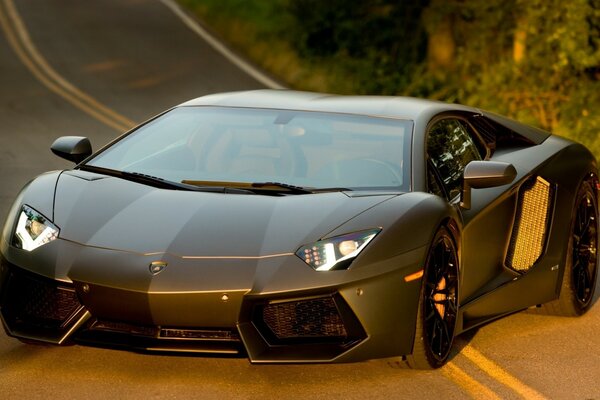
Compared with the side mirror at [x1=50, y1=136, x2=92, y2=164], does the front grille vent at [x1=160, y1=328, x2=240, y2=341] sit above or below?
below

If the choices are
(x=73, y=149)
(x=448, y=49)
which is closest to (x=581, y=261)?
(x=73, y=149)

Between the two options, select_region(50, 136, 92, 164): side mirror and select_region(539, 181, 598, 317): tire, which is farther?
select_region(539, 181, 598, 317): tire

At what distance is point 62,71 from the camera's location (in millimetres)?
29203

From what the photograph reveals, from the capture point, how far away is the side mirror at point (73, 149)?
27.1 feet

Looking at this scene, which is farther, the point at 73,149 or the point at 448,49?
the point at 448,49

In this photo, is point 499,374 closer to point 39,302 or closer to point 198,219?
point 198,219

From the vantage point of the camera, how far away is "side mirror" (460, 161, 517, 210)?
746 centimetres

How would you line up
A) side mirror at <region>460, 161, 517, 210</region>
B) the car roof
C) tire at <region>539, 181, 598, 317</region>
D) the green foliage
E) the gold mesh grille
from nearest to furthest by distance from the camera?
side mirror at <region>460, 161, 517, 210</region> → the car roof → the gold mesh grille → tire at <region>539, 181, 598, 317</region> → the green foliage

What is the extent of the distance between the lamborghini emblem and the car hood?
9cm

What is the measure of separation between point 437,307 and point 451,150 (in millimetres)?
1364

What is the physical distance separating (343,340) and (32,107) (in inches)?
703

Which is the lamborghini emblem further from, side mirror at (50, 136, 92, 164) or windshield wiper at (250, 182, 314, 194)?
side mirror at (50, 136, 92, 164)

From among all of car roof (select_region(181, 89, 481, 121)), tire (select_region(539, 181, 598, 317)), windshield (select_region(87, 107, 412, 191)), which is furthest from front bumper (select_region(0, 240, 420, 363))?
tire (select_region(539, 181, 598, 317))

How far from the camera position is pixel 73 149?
325 inches
